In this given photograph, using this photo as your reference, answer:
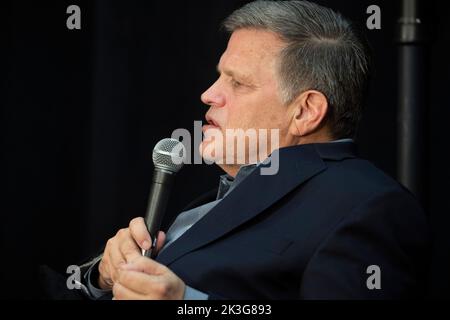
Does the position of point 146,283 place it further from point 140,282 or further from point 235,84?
point 235,84

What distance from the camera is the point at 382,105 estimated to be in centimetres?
255

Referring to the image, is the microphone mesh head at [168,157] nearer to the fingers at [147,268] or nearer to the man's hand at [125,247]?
the man's hand at [125,247]

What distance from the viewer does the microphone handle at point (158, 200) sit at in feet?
5.25

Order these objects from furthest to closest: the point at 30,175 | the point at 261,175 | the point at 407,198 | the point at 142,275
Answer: the point at 30,175
the point at 261,175
the point at 407,198
the point at 142,275

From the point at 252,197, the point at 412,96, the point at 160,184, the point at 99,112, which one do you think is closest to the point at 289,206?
the point at 252,197

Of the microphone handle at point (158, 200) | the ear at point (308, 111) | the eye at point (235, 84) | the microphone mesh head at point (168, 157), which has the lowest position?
the microphone handle at point (158, 200)

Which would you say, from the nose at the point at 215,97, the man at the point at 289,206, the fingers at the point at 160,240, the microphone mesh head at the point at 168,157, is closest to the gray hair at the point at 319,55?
the man at the point at 289,206

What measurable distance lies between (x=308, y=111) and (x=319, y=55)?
0.14 metres

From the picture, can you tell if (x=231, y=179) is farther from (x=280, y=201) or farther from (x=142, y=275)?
(x=142, y=275)

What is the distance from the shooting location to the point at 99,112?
8.33 feet

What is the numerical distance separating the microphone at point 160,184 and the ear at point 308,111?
0.33 metres

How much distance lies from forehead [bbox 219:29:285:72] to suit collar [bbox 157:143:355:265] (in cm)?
24
